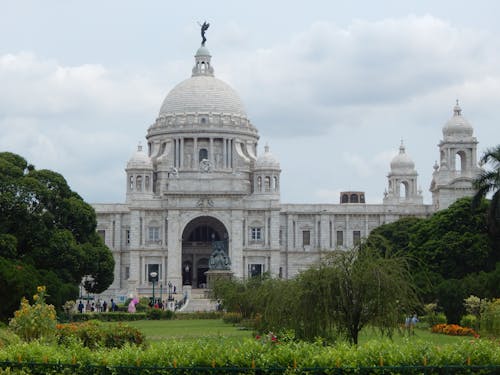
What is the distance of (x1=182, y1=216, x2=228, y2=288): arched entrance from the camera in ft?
349

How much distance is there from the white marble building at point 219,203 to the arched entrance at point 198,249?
0.32 feet

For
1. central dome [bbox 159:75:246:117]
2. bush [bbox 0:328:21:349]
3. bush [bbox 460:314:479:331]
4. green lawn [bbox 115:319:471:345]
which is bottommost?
green lawn [bbox 115:319:471:345]

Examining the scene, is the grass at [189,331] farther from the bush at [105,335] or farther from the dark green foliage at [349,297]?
the dark green foliage at [349,297]

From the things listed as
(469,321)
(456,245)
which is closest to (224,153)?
(456,245)

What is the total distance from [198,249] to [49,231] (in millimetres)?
42118

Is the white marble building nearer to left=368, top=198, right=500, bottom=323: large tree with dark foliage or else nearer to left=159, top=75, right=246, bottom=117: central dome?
left=159, top=75, right=246, bottom=117: central dome

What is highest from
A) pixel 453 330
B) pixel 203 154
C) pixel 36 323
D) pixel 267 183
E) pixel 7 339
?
pixel 203 154

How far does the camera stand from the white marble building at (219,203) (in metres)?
101

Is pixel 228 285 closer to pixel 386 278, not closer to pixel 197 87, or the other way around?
pixel 386 278

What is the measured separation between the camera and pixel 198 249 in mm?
107250

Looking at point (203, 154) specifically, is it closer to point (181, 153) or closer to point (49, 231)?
point (181, 153)

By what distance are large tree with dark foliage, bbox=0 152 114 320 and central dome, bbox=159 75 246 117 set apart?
147 feet

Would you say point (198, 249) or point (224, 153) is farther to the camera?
point (224, 153)

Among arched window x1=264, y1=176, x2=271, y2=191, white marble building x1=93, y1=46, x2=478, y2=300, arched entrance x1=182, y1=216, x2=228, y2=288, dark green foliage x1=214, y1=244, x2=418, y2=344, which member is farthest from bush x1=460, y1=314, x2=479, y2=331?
arched window x1=264, y1=176, x2=271, y2=191
